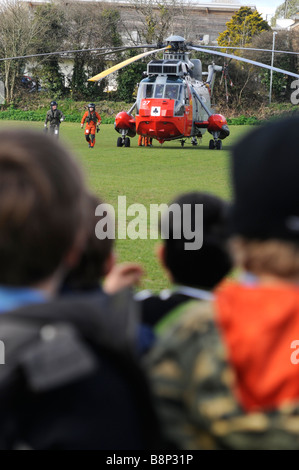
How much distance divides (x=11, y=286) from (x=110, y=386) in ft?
0.99

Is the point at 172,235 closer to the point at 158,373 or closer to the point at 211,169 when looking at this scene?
the point at 158,373

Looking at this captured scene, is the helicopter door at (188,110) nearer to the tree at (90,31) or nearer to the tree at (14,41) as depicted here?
the tree at (14,41)

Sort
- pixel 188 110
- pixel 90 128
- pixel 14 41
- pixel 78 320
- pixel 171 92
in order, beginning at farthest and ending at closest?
1. pixel 14 41
2. pixel 188 110
3. pixel 90 128
4. pixel 171 92
5. pixel 78 320

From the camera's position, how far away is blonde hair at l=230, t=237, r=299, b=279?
1.67 metres

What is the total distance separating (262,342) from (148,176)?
16103 mm

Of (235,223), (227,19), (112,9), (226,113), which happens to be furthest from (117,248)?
(227,19)

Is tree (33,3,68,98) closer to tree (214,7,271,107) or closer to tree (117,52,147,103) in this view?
tree (117,52,147,103)

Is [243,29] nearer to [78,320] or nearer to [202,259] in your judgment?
[202,259]

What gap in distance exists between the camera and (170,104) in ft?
85.4

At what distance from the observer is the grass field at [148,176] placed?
872 centimetres

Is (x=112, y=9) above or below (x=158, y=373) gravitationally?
above

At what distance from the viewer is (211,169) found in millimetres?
19875

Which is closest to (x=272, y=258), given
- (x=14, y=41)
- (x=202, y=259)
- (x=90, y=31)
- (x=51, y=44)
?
(x=202, y=259)

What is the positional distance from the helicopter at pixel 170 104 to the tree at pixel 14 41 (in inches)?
1228
